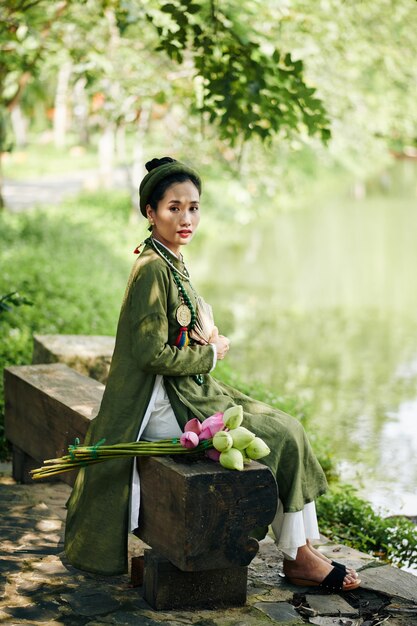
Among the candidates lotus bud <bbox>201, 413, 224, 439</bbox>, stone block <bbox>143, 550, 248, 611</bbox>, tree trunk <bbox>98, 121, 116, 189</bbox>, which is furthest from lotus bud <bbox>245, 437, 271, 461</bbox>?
tree trunk <bbox>98, 121, 116, 189</bbox>

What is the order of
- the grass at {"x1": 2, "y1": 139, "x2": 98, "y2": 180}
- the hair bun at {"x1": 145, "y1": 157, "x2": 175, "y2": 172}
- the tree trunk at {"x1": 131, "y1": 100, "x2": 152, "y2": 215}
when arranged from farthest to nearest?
1. the grass at {"x1": 2, "y1": 139, "x2": 98, "y2": 180}
2. the tree trunk at {"x1": 131, "y1": 100, "x2": 152, "y2": 215}
3. the hair bun at {"x1": 145, "y1": 157, "x2": 175, "y2": 172}

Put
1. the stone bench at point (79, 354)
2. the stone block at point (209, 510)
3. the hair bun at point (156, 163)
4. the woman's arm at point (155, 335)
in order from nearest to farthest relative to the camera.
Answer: the stone block at point (209, 510)
the woman's arm at point (155, 335)
the hair bun at point (156, 163)
the stone bench at point (79, 354)

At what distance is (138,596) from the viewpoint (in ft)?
12.7

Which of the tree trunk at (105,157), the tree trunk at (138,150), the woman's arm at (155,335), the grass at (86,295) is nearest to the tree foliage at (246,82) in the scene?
the grass at (86,295)

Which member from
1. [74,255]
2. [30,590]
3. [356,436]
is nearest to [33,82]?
[74,255]

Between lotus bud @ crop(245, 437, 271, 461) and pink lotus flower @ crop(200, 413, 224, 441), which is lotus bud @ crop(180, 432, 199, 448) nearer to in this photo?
pink lotus flower @ crop(200, 413, 224, 441)

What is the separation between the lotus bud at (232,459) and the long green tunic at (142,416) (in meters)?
0.33

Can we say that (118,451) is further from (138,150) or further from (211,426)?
(138,150)

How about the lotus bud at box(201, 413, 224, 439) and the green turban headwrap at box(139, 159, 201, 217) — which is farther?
the green turban headwrap at box(139, 159, 201, 217)

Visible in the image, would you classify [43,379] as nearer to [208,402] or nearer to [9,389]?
[9,389]

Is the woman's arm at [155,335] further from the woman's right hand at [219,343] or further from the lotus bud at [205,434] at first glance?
the lotus bud at [205,434]

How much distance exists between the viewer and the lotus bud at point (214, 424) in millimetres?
3676

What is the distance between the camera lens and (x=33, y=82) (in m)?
14.0

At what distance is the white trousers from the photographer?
153 inches
